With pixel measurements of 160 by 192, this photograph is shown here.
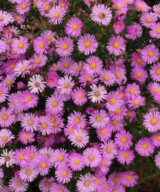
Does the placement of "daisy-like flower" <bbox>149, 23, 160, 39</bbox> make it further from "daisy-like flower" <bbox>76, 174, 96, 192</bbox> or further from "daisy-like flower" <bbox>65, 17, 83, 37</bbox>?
"daisy-like flower" <bbox>76, 174, 96, 192</bbox>

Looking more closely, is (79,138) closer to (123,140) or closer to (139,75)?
(123,140)

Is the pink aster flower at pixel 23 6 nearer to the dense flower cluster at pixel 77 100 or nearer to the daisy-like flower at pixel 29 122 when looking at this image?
the dense flower cluster at pixel 77 100

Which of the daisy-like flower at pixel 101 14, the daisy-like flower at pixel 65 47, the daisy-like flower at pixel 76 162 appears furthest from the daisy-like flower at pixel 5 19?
the daisy-like flower at pixel 76 162

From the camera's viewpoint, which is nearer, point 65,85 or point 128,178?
point 65,85

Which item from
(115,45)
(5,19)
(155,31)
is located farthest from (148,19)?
(5,19)

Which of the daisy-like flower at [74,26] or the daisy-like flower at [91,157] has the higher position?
the daisy-like flower at [74,26]
